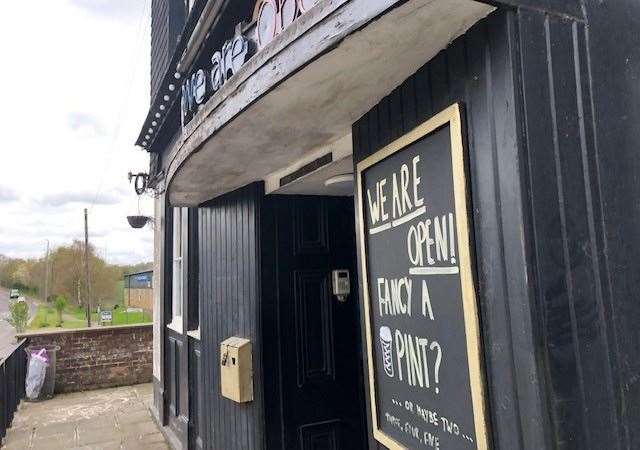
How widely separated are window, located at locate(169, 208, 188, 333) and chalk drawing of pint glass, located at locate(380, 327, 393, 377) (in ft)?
14.1

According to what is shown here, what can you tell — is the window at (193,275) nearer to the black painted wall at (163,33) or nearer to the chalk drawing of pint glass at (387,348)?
the black painted wall at (163,33)

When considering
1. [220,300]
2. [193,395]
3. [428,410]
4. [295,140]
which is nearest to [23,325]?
[193,395]

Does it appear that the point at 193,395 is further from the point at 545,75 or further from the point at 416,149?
the point at 545,75

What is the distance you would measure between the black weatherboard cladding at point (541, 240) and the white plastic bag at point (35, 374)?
8.50 m

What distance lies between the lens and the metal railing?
589 cm

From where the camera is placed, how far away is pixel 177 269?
6.29 m

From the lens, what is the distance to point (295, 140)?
2488mm

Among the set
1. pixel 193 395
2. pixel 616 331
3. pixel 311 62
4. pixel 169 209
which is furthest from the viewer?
pixel 169 209

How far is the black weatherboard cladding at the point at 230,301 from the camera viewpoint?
3285mm

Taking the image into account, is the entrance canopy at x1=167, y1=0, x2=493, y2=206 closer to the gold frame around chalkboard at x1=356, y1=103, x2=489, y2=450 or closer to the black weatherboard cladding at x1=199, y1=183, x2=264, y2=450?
the gold frame around chalkboard at x1=356, y1=103, x2=489, y2=450

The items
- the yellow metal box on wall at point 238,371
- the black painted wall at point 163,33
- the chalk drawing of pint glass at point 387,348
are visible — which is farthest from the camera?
the black painted wall at point 163,33

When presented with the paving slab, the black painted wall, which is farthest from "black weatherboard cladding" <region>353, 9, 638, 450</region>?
the black painted wall

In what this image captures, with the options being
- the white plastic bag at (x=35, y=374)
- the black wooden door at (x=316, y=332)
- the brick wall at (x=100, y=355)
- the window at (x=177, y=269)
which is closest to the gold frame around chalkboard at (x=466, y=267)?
the black wooden door at (x=316, y=332)

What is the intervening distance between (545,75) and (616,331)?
73 cm
